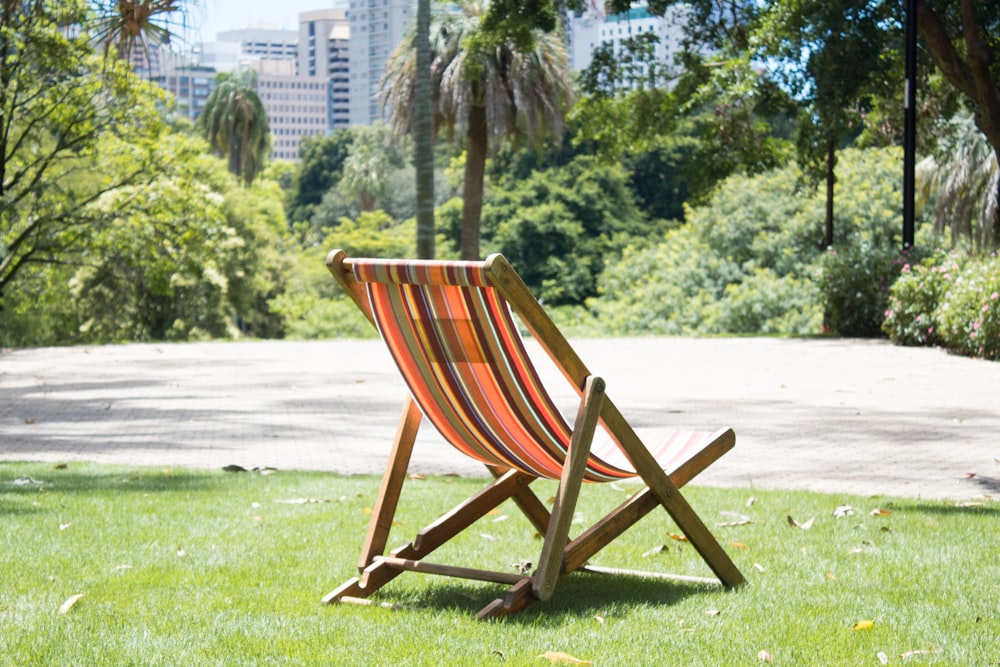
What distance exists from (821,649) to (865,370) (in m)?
11.0

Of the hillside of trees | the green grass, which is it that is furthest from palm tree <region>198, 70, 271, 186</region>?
the green grass

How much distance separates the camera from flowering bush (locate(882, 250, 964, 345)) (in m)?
16.9

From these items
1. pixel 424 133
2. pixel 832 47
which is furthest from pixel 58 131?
pixel 832 47

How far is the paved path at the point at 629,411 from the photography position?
7379 millimetres

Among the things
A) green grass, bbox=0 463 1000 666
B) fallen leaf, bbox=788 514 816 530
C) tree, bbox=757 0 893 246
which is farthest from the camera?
tree, bbox=757 0 893 246

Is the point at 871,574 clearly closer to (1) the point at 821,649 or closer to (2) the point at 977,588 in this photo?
(2) the point at 977,588

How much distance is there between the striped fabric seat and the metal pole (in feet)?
46.1

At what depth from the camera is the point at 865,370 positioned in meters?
13.8

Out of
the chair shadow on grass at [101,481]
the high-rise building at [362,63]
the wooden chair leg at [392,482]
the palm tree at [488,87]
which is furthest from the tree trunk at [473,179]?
the high-rise building at [362,63]

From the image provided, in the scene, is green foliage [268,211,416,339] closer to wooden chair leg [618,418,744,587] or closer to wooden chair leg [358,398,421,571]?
wooden chair leg [358,398,421,571]

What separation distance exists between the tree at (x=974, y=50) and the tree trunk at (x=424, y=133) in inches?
285

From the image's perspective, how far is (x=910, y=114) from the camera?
17.6 meters

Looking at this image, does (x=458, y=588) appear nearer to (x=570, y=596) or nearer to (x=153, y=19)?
(x=570, y=596)

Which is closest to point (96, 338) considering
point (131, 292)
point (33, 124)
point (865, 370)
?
point (131, 292)
